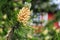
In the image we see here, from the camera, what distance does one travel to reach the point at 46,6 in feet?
13.6

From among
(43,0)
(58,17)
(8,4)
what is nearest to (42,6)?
(43,0)

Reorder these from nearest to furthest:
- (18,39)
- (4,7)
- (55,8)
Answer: (18,39) → (4,7) → (55,8)

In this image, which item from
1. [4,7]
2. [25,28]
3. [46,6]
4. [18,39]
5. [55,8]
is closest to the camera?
[25,28]

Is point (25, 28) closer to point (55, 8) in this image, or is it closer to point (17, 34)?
point (17, 34)

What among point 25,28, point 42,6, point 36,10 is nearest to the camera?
point 25,28

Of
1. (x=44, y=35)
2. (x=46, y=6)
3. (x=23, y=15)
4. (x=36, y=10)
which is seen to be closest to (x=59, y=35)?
(x=23, y=15)

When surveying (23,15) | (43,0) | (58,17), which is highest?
(23,15)

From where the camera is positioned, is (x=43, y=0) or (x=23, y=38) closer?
(x=23, y=38)

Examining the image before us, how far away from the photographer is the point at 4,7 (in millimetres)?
1516

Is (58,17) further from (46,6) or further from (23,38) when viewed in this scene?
(23,38)

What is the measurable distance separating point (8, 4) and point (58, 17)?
2.57 meters

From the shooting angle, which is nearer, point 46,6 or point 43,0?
point 43,0

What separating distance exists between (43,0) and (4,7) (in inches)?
94.8

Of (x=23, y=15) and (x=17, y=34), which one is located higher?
(x=23, y=15)
